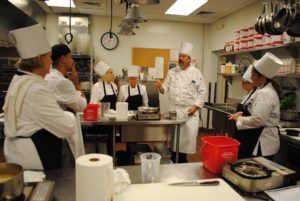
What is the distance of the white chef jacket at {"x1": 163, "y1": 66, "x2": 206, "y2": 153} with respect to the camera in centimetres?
322

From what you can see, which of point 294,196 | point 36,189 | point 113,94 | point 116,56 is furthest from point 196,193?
point 116,56

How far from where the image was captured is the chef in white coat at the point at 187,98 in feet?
10.6

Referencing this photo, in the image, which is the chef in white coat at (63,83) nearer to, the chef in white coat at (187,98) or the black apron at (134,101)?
the chef in white coat at (187,98)

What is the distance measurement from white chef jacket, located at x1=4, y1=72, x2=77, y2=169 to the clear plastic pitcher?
52 cm

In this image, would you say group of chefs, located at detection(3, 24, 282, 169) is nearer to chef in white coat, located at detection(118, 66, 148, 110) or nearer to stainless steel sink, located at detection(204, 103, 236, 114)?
chef in white coat, located at detection(118, 66, 148, 110)

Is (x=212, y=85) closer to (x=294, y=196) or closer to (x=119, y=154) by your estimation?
(x=119, y=154)

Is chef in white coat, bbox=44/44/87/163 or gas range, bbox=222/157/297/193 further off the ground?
chef in white coat, bbox=44/44/87/163

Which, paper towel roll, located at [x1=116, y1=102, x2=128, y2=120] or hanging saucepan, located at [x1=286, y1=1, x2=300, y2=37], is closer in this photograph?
hanging saucepan, located at [x1=286, y1=1, x2=300, y2=37]

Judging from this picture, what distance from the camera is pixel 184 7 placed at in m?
4.69

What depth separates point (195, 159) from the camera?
165 inches

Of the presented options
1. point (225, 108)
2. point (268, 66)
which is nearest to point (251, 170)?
point (268, 66)

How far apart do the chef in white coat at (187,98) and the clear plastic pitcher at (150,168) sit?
1980 millimetres

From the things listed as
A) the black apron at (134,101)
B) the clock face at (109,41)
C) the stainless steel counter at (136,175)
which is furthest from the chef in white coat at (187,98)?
the clock face at (109,41)

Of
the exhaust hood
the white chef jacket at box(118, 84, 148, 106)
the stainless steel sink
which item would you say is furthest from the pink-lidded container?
the exhaust hood
